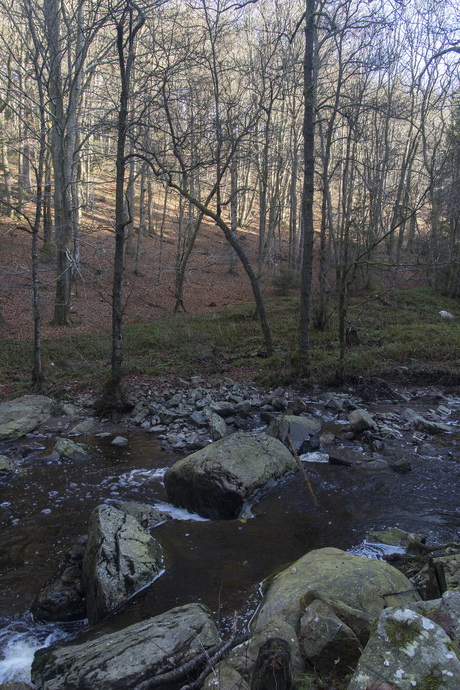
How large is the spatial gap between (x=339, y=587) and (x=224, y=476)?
250 cm

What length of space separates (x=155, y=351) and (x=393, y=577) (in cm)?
1081

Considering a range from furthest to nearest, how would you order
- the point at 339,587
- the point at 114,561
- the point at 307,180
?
the point at 307,180, the point at 114,561, the point at 339,587

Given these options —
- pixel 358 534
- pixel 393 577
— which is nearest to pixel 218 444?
pixel 358 534

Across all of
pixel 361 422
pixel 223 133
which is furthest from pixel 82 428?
pixel 223 133

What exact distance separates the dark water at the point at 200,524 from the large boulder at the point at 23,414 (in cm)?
136

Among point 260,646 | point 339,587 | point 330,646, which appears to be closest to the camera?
point 330,646

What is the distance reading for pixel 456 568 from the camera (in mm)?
3207

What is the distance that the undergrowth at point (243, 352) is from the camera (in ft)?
36.2

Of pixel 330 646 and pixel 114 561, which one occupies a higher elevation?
pixel 330 646

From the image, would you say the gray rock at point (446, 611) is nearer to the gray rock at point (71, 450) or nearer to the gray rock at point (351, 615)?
the gray rock at point (351, 615)

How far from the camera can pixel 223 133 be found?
12.9m

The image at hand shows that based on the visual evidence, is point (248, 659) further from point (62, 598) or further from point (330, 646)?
point (62, 598)

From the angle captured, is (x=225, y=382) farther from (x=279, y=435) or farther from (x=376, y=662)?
(x=376, y=662)

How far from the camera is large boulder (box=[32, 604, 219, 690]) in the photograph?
2836 mm
